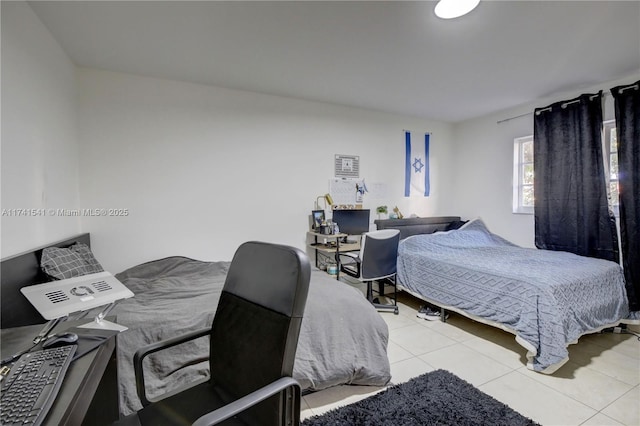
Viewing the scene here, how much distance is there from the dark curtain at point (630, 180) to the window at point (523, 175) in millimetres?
982

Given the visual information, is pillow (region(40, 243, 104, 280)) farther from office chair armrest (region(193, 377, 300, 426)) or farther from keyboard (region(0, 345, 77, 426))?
office chair armrest (region(193, 377, 300, 426))

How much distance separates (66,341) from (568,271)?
329cm

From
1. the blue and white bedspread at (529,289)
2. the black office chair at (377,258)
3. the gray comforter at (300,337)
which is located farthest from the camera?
the black office chair at (377,258)

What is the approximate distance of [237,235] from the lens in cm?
344

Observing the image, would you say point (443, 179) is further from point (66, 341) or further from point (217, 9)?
point (66, 341)

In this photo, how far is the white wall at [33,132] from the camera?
1664 mm

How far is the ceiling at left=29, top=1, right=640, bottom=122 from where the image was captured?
198 cm

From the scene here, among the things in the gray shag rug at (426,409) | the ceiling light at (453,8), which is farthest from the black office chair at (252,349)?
the ceiling light at (453,8)

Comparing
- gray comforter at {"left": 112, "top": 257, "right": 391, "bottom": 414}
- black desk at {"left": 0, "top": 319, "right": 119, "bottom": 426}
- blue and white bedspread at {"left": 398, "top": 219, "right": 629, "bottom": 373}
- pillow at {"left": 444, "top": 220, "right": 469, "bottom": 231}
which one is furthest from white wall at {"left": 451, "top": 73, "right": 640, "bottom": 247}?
black desk at {"left": 0, "top": 319, "right": 119, "bottom": 426}

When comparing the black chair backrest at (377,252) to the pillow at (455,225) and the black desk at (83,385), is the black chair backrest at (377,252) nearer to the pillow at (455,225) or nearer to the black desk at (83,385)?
the pillow at (455,225)

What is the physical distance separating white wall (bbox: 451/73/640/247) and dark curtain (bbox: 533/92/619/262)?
0.23 m

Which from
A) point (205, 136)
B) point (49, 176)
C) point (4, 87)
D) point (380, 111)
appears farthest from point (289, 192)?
point (4, 87)

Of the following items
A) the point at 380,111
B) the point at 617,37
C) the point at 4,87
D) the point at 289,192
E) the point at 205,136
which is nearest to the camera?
the point at 4,87

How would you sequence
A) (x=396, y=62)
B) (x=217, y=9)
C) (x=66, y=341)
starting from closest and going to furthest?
(x=66, y=341) < (x=217, y=9) < (x=396, y=62)
